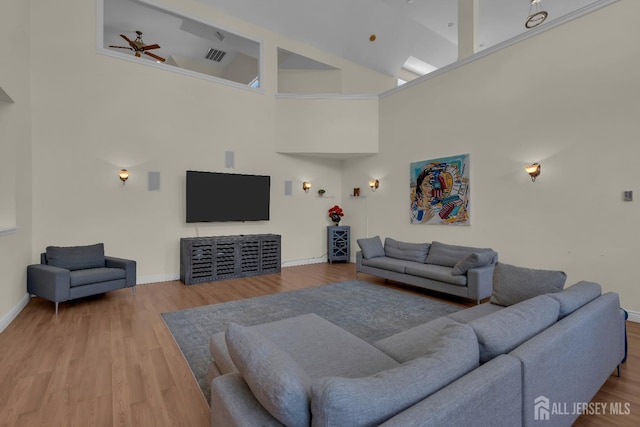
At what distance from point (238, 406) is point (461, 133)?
5.50m

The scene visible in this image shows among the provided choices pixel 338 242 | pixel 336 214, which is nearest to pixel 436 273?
pixel 338 242

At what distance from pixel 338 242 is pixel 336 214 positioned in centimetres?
69

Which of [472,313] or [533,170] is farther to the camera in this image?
A: [533,170]

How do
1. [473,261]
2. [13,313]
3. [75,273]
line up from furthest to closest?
[473,261], [75,273], [13,313]

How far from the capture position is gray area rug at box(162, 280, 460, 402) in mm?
3217

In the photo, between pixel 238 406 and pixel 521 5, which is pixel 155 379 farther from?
pixel 521 5

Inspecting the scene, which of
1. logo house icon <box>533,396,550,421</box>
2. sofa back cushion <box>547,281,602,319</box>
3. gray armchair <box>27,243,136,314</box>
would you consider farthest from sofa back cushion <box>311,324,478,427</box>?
gray armchair <box>27,243,136,314</box>

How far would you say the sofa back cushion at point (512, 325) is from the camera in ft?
4.75

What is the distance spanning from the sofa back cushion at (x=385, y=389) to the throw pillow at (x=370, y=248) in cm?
435

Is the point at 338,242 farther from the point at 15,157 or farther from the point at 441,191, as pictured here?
the point at 15,157

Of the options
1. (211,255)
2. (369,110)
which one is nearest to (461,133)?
(369,110)

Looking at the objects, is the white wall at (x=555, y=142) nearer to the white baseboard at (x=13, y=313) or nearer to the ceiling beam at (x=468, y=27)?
the ceiling beam at (x=468, y=27)

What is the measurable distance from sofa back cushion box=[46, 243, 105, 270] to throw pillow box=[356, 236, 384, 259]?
418 centimetres

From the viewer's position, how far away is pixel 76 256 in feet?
14.3
